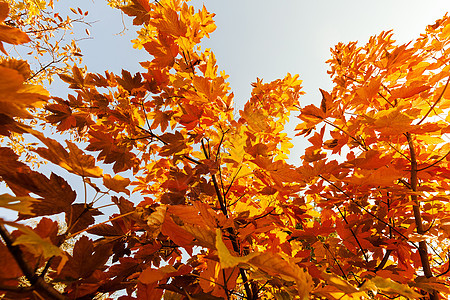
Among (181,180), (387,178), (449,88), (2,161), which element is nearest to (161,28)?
(181,180)

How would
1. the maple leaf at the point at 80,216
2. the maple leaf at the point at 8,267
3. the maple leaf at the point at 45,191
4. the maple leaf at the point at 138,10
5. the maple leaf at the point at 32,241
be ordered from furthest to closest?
1. the maple leaf at the point at 138,10
2. the maple leaf at the point at 80,216
3. the maple leaf at the point at 45,191
4. the maple leaf at the point at 8,267
5. the maple leaf at the point at 32,241

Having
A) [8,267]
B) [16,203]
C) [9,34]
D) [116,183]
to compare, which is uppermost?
[9,34]

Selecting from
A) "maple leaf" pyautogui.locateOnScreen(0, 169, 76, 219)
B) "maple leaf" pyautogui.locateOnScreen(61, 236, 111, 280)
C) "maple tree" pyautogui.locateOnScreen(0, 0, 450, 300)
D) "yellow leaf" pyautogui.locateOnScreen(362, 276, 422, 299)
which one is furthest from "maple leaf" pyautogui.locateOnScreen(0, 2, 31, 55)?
"yellow leaf" pyautogui.locateOnScreen(362, 276, 422, 299)

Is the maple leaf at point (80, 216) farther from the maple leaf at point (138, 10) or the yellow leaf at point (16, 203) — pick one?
the maple leaf at point (138, 10)

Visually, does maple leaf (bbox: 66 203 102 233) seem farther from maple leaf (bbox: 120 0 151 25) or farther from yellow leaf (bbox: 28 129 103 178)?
maple leaf (bbox: 120 0 151 25)

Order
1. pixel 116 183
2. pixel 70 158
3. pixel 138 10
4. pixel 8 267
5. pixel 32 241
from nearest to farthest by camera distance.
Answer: pixel 32 241 < pixel 8 267 < pixel 70 158 < pixel 116 183 < pixel 138 10

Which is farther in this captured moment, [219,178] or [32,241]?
[219,178]

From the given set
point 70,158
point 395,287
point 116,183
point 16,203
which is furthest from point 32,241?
point 395,287

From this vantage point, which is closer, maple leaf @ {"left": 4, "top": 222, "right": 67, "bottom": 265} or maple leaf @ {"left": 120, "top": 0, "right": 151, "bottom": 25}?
maple leaf @ {"left": 4, "top": 222, "right": 67, "bottom": 265}

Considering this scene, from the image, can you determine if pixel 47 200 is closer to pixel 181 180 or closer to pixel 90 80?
pixel 181 180

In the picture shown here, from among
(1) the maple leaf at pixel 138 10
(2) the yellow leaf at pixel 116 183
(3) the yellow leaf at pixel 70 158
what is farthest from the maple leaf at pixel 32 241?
(1) the maple leaf at pixel 138 10

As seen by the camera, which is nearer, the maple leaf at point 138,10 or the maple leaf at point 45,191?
the maple leaf at point 45,191

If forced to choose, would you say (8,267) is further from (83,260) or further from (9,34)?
(9,34)

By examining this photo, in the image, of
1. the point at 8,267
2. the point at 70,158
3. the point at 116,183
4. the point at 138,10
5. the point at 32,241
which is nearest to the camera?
the point at 32,241
